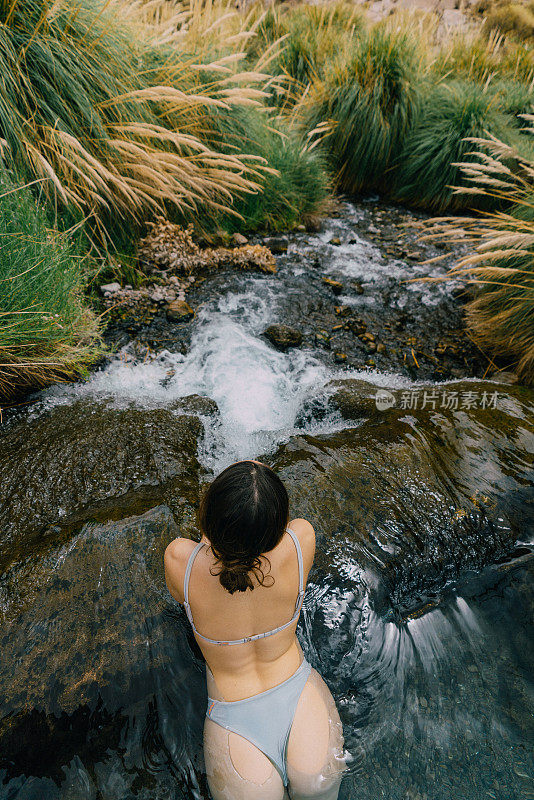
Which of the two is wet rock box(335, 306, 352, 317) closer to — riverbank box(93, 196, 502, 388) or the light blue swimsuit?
riverbank box(93, 196, 502, 388)

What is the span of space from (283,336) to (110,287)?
5.06 feet

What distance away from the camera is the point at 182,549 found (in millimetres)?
1480

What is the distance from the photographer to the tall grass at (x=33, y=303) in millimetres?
2301

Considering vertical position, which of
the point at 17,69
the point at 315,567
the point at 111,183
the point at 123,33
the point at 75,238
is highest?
the point at 123,33

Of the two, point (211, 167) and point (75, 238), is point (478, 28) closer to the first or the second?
point (211, 167)

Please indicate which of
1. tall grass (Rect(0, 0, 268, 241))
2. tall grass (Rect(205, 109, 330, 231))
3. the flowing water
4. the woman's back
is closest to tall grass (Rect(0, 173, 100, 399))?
the flowing water

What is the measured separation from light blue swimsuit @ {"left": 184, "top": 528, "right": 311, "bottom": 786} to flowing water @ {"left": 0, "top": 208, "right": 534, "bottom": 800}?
0.25 metres

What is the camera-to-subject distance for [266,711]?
142 centimetres

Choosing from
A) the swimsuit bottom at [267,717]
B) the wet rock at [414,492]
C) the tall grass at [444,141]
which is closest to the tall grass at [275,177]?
the tall grass at [444,141]

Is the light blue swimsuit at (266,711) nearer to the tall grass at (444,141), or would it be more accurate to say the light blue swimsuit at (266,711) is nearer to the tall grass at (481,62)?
the tall grass at (444,141)

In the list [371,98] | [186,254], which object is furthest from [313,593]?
[371,98]

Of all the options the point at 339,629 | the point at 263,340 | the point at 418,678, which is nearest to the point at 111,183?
the point at 263,340

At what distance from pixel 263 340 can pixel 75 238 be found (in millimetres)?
1694

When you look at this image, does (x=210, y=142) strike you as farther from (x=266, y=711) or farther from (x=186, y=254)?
(x=266, y=711)
